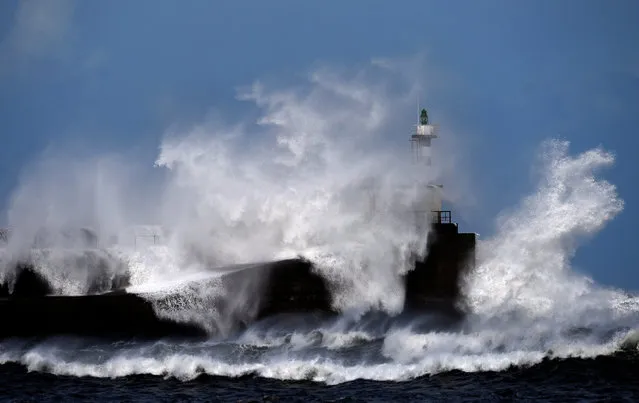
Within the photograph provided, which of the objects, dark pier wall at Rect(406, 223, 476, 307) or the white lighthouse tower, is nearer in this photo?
dark pier wall at Rect(406, 223, 476, 307)

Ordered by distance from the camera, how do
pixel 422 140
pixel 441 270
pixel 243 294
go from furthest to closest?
pixel 422 140
pixel 441 270
pixel 243 294

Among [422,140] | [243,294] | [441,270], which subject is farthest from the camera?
[422,140]

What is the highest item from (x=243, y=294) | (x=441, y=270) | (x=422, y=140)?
(x=422, y=140)

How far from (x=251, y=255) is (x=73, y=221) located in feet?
31.2

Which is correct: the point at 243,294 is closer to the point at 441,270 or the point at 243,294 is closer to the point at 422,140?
the point at 441,270

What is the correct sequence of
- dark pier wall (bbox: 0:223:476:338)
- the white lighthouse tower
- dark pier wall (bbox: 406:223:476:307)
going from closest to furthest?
dark pier wall (bbox: 0:223:476:338) < dark pier wall (bbox: 406:223:476:307) < the white lighthouse tower

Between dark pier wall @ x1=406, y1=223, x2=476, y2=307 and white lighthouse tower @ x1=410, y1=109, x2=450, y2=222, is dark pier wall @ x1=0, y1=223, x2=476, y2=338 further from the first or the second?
white lighthouse tower @ x1=410, y1=109, x2=450, y2=222

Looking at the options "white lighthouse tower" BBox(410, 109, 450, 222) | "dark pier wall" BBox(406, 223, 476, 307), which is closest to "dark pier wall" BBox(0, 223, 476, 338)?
"dark pier wall" BBox(406, 223, 476, 307)

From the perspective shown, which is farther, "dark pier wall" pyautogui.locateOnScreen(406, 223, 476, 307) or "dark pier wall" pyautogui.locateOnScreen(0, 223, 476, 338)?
"dark pier wall" pyautogui.locateOnScreen(406, 223, 476, 307)

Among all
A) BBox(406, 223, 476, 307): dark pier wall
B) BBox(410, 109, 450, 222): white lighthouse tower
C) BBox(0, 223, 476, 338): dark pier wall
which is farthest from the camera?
BBox(410, 109, 450, 222): white lighthouse tower

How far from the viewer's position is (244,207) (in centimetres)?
2602

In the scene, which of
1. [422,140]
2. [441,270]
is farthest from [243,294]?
[422,140]

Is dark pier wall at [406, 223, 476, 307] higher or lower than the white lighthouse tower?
lower

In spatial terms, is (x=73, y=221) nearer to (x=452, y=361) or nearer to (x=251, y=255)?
(x=251, y=255)
